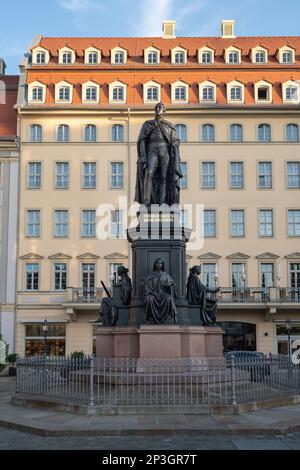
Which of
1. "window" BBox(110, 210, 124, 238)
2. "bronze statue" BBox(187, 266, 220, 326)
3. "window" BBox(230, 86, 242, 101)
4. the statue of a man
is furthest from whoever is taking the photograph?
"window" BBox(230, 86, 242, 101)

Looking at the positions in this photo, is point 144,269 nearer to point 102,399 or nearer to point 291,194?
point 102,399

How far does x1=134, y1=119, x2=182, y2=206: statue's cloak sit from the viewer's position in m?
15.6

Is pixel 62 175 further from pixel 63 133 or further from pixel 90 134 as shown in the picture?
pixel 90 134

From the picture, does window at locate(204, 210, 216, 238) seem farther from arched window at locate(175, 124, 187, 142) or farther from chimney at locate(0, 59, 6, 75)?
chimney at locate(0, 59, 6, 75)

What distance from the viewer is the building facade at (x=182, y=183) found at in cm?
3956

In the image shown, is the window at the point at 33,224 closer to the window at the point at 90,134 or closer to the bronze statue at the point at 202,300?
the window at the point at 90,134

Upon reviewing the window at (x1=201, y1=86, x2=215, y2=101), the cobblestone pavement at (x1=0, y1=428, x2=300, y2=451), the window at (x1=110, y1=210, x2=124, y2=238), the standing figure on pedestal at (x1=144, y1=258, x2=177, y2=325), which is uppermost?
the window at (x1=201, y1=86, x2=215, y2=101)

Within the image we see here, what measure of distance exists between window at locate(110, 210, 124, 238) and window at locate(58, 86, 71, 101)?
8.36m

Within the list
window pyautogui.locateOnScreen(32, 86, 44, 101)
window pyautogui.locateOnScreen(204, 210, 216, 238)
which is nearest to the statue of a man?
window pyautogui.locateOnScreen(204, 210, 216, 238)

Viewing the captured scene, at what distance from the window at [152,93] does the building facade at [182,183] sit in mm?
84

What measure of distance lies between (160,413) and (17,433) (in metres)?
2.53

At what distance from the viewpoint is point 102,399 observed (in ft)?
38.2

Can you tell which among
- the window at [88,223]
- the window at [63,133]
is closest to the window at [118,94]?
the window at [63,133]
